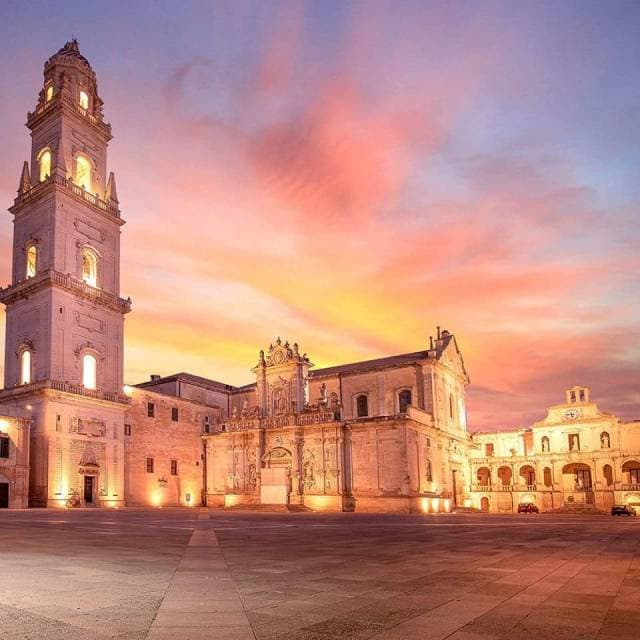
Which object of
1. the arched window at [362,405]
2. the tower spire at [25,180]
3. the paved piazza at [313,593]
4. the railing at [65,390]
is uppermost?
the tower spire at [25,180]

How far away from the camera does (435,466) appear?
54.5 m

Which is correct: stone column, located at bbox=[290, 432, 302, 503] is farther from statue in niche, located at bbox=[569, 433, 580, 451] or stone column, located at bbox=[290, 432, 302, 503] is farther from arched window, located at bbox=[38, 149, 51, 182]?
statue in niche, located at bbox=[569, 433, 580, 451]

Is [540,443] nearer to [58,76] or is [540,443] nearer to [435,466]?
[435,466]

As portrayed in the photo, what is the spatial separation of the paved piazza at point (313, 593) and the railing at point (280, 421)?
131 feet

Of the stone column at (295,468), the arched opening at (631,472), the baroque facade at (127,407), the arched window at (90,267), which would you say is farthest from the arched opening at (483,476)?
the arched window at (90,267)

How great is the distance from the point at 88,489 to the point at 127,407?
712 centimetres

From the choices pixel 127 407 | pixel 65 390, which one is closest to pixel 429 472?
pixel 127 407

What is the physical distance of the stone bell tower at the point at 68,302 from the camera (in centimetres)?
4531

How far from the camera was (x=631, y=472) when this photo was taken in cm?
7206

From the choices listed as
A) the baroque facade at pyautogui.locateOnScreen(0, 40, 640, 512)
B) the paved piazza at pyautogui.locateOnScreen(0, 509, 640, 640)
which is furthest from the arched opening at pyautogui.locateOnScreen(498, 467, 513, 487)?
the paved piazza at pyautogui.locateOnScreen(0, 509, 640, 640)

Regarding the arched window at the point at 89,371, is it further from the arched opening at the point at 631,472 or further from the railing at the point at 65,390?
the arched opening at the point at 631,472

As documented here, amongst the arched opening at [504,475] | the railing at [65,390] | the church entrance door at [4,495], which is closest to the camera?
the church entrance door at [4,495]

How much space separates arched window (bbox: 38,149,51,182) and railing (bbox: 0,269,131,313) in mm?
9500

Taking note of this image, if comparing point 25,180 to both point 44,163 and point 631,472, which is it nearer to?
point 44,163
